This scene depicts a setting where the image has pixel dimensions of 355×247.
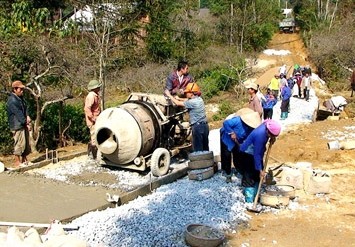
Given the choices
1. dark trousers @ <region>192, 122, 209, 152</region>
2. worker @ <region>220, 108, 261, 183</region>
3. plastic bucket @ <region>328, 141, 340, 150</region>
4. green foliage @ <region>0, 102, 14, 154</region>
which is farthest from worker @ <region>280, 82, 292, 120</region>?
green foliage @ <region>0, 102, 14, 154</region>

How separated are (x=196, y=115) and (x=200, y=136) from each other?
1.42ft

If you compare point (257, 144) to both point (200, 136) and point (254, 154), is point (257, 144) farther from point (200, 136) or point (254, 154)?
point (200, 136)

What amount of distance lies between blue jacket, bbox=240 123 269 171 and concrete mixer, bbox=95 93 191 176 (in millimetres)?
2089

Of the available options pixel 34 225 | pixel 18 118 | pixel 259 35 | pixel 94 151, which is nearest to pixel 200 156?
pixel 94 151

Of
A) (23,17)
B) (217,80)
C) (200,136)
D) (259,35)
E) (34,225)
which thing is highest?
(259,35)

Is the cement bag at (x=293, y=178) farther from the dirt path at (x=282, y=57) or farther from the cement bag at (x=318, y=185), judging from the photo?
the dirt path at (x=282, y=57)

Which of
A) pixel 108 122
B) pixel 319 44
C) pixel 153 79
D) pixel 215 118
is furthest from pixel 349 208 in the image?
pixel 319 44

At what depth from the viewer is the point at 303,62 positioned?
40.6 m

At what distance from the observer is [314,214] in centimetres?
771

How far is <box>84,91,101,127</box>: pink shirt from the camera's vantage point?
9.47 meters

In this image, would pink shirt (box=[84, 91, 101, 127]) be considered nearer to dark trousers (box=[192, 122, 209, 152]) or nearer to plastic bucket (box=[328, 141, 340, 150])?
dark trousers (box=[192, 122, 209, 152])

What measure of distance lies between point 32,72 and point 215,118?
9430mm

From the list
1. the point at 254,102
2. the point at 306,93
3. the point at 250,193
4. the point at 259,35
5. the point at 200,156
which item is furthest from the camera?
the point at 259,35

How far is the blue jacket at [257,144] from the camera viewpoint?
7.26 metres
